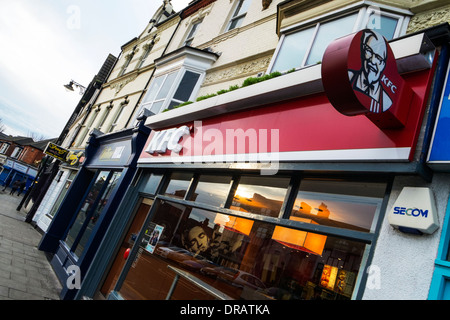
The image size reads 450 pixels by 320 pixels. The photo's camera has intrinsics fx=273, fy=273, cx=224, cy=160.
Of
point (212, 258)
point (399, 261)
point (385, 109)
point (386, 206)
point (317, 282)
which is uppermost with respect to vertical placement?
point (385, 109)

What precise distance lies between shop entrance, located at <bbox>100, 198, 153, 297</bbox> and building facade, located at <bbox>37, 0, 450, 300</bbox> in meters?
→ 0.04

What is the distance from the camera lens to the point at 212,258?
433 cm

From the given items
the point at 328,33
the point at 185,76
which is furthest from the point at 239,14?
the point at 328,33

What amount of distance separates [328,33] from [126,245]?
244 inches

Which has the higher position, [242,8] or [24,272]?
A: [242,8]

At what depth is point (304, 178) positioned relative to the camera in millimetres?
3625

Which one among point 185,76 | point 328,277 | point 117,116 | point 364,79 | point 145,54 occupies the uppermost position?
point 145,54

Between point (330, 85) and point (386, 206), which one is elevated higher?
point (330, 85)

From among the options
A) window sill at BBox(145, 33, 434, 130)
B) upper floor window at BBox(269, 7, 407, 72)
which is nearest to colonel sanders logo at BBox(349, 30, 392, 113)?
window sill at BBox(145, 33, 434, 130)

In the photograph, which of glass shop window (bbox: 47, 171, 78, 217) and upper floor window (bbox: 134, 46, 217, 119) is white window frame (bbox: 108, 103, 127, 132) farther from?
upper floor window (bbox: 134, 46, 217, 119)

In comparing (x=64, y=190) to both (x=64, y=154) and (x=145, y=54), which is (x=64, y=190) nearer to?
(x=64, y=154)

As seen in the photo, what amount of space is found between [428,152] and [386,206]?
0.62 m

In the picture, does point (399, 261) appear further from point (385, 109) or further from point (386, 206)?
point (385, 109)
